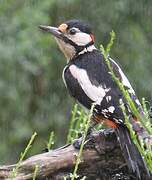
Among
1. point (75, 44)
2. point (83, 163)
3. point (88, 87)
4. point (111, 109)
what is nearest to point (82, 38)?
point (75, 44)

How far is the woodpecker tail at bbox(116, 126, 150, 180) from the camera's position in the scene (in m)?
4.28

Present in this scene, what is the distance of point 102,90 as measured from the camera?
4.71m

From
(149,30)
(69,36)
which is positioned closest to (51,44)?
(149,30)

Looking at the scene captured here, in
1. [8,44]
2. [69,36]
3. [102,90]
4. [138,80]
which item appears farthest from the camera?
[138,80]

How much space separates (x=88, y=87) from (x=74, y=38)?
648 millimetres

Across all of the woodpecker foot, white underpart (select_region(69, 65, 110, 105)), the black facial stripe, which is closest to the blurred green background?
the black facial stripe

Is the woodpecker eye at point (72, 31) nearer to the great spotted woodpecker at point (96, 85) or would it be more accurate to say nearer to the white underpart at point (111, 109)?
the great spotted woodpecker at point (96, 85)

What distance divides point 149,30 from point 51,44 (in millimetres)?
1117

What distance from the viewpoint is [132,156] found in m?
4.33

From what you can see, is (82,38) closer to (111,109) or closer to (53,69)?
(111,109)

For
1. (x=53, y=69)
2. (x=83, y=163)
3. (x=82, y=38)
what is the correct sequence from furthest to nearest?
(x=53, y=69), (x=82, y=38), (x=83, y=163)

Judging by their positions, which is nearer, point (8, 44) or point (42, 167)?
point (42, 167)

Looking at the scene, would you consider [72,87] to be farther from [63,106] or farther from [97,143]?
[63,106]

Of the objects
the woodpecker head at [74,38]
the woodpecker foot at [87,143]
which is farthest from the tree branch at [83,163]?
the woodpecker head at [74,38]
